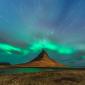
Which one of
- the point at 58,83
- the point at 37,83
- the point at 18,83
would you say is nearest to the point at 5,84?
the point at 18,83

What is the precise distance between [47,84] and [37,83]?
56.0 inches

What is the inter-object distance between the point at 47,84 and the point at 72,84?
373 centimetres

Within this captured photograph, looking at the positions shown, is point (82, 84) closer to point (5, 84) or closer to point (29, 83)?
point (29, 83)

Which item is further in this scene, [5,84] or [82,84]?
[82,84]

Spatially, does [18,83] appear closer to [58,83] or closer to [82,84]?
[58,83]

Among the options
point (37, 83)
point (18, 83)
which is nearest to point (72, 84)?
point (37, 83)

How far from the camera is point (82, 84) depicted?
101 feet

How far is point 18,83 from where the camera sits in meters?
27.9

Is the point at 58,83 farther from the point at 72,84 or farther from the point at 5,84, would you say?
the point at 5,84

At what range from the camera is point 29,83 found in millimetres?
29172

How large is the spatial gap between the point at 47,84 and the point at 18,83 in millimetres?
3934

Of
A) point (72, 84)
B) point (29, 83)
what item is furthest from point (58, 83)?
point (29, 83)


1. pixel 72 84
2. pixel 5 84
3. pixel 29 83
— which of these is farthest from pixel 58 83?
pixel 5 84

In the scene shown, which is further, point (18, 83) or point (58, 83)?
point (58, 83)
